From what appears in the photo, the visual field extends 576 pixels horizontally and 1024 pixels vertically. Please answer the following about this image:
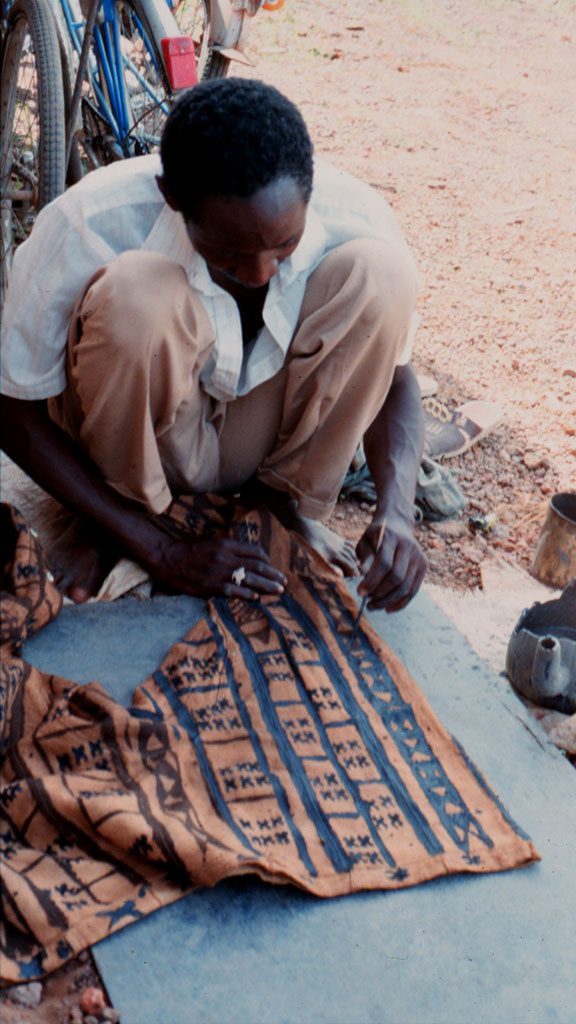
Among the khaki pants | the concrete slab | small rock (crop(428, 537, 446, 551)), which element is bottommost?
small rock (crop(428, 537, 446, 551))

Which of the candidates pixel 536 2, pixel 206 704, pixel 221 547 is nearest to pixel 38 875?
pixel 206 704

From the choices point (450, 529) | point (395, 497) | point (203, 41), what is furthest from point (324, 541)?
point (203, 41)

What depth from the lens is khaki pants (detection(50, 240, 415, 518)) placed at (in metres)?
1.68

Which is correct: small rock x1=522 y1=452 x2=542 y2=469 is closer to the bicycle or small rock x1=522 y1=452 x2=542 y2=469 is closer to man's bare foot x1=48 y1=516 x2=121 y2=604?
man's bare foot x1=48 y1=516 x2=121 y2=604

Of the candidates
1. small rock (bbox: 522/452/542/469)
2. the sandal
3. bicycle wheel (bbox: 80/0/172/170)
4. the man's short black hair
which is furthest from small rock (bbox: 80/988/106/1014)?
bicycle wheel (bbox: 80/0/172/170)

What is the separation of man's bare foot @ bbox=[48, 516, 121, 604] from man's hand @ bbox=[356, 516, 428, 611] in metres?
0.53

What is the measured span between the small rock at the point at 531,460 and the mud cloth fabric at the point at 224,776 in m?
1.12

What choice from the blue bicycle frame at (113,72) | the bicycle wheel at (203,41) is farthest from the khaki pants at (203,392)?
the bicycle wheel at (203,41)

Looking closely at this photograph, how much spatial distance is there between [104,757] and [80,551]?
59 centimetres

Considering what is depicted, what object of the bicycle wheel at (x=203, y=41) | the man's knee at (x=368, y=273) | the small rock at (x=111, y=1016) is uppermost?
the bicycle wheel at (x=203, y=41)

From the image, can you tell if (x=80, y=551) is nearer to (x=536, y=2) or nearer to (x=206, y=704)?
(x=206, y=704)

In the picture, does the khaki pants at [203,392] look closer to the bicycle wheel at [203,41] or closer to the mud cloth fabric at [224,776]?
the mud cloth fabric at [224,776]

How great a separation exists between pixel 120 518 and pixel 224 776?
60 centimetres

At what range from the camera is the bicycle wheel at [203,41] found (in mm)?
3754
